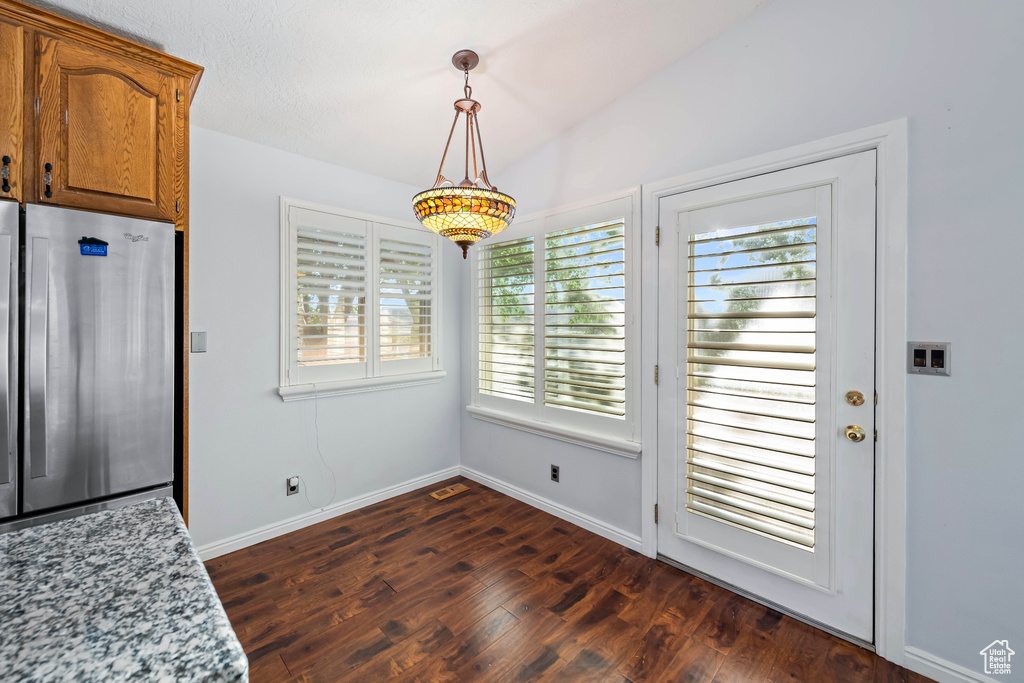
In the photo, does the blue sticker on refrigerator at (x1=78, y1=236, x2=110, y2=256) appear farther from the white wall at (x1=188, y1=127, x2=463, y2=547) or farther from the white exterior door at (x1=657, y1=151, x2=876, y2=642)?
the white exterior door at (x1=657, y1=151, x2=876, y2=642)

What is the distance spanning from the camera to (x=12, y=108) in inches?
56.8

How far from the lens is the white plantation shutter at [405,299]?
319 cm

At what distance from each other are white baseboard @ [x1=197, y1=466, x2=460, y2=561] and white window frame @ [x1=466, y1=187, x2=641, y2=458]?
66 centimetres

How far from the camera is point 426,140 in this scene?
9.19 ft

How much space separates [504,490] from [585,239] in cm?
194

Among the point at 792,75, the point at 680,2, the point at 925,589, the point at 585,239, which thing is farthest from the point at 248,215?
the point at 925,589

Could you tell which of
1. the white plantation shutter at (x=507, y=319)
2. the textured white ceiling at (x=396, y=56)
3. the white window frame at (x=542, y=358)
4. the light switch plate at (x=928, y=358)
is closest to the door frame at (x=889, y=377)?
the light switch plate at (x=928, y=358)

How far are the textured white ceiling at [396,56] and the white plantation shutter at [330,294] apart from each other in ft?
1.60

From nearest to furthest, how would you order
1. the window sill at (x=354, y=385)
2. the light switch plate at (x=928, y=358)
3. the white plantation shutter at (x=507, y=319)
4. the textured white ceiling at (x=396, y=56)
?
the light switch plate at (x=928, y=358) < the textured white ceiling at (x=396, y=56) < the window sill at (x=354, y=385) < the white plantation shutter at (x=507, y=319)

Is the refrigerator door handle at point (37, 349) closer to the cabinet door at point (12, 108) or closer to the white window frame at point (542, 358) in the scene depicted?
the cabinet door at point (12, 108)

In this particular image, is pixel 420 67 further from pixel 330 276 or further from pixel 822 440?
pixel 822 440

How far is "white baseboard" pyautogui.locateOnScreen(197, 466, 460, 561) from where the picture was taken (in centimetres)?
250

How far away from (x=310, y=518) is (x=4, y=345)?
186 cm

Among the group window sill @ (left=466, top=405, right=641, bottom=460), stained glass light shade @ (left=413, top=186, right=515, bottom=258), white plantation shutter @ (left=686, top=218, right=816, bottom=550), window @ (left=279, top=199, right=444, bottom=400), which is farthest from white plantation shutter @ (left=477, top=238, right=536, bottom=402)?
stained glass light shade @ (left=413, top=186, right=515, bottom=258)
